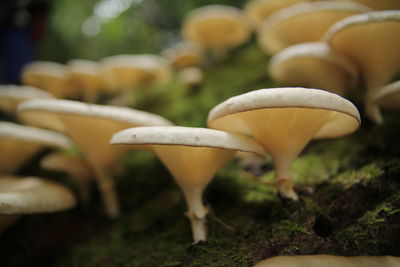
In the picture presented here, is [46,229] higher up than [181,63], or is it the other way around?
[181,63]

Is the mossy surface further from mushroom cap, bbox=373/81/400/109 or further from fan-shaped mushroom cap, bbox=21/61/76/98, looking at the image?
fan-shaped mushroom cap, bbox=21/61/76/98

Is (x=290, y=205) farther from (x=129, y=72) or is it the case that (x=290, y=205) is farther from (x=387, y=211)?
(x=129, y=72)

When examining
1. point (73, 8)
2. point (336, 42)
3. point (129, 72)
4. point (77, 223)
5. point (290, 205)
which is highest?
point (73, 8)

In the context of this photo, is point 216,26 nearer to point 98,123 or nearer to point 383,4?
point 383,4

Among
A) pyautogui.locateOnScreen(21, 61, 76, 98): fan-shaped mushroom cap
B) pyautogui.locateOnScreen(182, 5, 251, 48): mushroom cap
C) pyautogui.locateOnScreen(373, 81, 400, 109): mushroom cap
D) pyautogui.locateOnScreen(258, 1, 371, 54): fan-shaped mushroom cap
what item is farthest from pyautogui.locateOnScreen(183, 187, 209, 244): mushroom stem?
pyautogui.locateOnScreen(182, 5, 251, 48): mushroom cap

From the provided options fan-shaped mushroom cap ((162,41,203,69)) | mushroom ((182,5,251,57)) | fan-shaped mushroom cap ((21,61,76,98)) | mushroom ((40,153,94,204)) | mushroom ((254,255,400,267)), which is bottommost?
mushroom ((254,255,400,267))

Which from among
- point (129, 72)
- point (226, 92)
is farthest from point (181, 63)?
point (226, 92)
